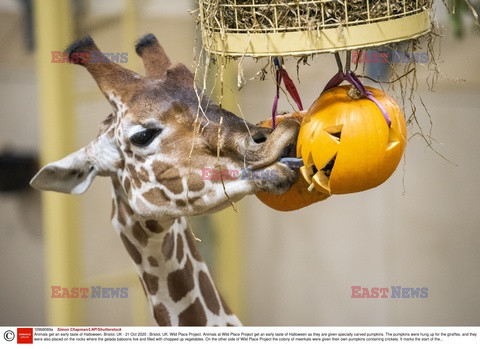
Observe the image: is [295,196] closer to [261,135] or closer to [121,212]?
[261,135]

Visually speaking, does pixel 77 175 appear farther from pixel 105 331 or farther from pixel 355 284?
pixel 355 284

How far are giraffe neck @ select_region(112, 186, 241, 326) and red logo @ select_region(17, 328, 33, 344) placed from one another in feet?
1.64

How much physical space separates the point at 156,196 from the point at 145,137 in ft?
0.45

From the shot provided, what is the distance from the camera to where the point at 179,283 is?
6.87 feet

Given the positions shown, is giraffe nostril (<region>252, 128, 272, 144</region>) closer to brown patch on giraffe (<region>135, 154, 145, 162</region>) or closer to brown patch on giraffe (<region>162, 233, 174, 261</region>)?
brown patch on giraffe (<region>135, 154, 145, 162</region>)

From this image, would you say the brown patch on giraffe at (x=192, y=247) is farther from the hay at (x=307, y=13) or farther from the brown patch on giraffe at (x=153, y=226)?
the hay at (x=307, y=13)

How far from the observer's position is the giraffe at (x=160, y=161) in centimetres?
171

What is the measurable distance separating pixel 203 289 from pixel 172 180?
0.42m

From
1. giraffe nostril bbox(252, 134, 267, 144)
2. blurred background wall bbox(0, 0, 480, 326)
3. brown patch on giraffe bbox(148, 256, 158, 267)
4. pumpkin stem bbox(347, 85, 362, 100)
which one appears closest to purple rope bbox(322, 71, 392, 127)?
pumpkin stem bbox(347, 85, 362, 100)

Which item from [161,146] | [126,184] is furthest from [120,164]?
[161,146]

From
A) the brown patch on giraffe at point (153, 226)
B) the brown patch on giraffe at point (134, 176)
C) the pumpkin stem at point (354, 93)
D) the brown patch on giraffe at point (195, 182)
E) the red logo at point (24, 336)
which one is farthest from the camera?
the red logo at point (24, 336)

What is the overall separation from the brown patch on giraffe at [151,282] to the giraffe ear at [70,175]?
29 cm

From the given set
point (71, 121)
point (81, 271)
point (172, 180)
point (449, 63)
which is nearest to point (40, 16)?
point (71, 121)

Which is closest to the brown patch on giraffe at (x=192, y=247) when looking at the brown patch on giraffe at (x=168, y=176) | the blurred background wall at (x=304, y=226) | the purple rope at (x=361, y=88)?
the brown patch on giraffe at (x=168, y=176)
